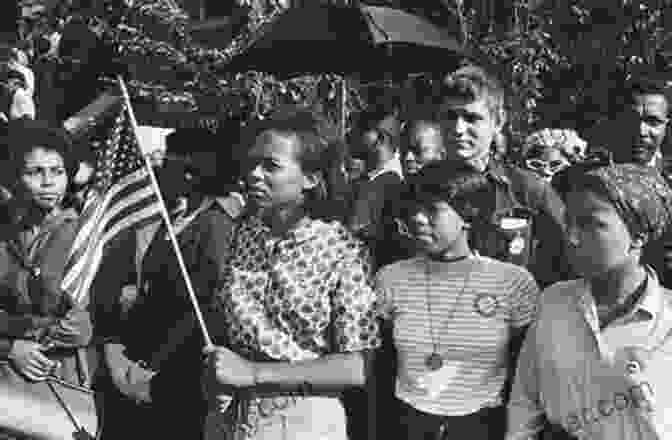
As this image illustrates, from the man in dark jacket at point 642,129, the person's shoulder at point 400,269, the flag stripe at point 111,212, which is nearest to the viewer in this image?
the person's shoulder at point 400,269

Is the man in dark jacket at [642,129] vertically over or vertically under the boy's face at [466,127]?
under

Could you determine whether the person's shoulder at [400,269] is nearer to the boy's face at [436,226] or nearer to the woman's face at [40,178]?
the boy's face at [436,226]

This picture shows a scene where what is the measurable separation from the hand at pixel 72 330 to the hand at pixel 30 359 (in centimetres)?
7

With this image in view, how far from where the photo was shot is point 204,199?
166 inches

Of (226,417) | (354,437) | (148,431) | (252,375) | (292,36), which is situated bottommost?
(148,431)

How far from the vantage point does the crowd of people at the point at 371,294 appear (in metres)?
2.73

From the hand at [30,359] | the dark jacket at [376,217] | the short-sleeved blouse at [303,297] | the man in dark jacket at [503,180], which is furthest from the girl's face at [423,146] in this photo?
the hand at [30,359]

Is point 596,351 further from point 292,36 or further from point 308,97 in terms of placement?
point 308,97

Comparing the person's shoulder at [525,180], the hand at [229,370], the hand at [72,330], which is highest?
the person's shoulder at [525,180]

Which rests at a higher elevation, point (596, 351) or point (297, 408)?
point (596, 351)

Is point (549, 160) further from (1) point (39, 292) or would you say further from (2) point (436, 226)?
(1) point (39, 292)

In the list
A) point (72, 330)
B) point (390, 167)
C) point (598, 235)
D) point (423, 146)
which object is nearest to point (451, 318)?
point (598, 235)

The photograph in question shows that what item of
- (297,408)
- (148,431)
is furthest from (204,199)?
(297,408)

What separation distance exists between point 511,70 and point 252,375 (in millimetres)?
5155
